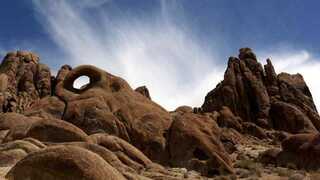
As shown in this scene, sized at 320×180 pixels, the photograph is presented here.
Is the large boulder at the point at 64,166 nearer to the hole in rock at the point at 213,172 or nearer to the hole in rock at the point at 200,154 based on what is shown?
the hole in rock at the point at 213,172

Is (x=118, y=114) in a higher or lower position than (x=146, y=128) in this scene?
higher

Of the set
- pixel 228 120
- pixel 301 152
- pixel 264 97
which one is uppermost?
pixel 264 97

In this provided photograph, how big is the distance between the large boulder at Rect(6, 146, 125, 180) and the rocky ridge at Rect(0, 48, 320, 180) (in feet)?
0.08

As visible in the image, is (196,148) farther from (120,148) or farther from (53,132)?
(53,132)

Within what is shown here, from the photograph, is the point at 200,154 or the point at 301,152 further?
the point at 301,152

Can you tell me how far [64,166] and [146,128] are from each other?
23.6 m

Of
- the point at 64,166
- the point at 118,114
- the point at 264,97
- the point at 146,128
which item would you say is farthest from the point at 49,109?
the point at 264,97

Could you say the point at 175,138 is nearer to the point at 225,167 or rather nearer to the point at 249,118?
the point at 225,167

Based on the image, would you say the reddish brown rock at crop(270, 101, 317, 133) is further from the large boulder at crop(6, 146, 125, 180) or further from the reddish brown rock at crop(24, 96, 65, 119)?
the large boulder at crop(6, 146, 125, 180)

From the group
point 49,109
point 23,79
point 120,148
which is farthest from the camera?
point 23,79

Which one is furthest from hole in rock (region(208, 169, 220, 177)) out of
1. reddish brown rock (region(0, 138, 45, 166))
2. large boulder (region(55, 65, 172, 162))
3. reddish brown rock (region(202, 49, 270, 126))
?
reddish brown rock (region(202, 49, 270, 126))

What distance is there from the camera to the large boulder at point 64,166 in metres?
12.0

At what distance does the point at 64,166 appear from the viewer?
1209cm

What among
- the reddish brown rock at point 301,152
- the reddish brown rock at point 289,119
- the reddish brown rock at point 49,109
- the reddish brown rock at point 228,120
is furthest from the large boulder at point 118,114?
the reddish brown rock at point 289,119
